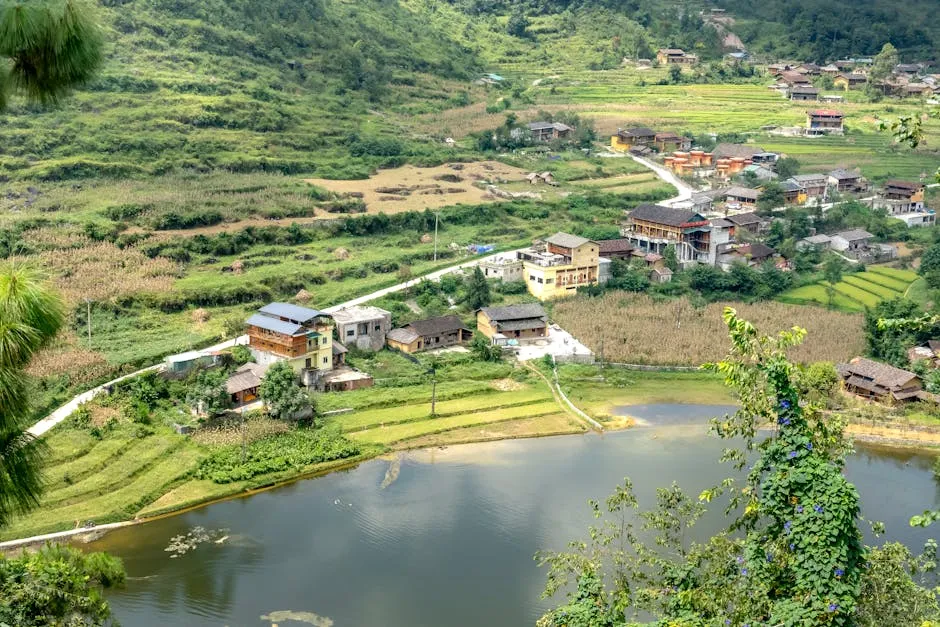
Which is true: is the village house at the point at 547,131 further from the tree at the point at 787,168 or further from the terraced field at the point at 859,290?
the terraced field at the point at 859,290

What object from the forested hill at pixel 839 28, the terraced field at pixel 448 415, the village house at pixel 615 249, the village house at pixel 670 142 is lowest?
the terraced field at pixel 448 415

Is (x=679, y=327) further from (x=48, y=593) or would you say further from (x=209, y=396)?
(x=48, y=593)

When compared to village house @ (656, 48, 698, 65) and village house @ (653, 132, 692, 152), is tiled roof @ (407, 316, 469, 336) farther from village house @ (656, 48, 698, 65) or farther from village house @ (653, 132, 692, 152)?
village house @ (656, 48, 698, 65)

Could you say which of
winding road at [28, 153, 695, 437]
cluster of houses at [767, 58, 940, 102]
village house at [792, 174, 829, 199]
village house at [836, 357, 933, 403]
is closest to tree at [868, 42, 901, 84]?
cluster of houses at [767, 58, 940, 102]

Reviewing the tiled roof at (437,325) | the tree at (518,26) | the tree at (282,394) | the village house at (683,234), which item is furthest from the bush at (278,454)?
the tree at (518,26)

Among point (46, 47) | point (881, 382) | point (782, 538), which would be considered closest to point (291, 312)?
point (881, 382)

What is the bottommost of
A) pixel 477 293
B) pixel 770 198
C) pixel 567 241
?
pixel 477 293

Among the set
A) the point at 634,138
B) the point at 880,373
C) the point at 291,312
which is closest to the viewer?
the point at 291,312
